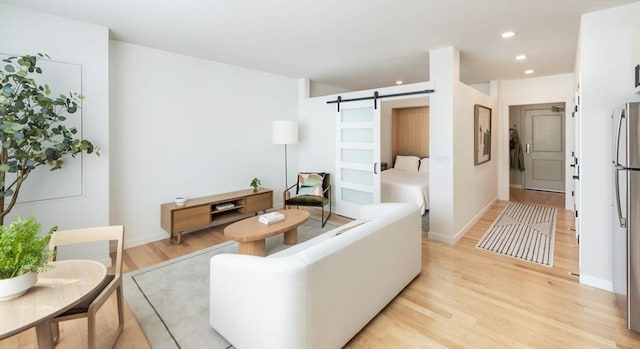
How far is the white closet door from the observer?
4.68 metres

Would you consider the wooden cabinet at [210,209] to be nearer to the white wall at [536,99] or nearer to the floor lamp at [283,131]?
the floor lamp at [283,131]

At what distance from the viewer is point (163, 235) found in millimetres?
4070

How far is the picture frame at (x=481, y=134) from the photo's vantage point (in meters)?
4.61

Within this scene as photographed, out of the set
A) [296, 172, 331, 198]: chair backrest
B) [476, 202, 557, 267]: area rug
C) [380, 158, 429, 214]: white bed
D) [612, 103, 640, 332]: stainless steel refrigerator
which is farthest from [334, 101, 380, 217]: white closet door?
[612, 103, 640, 332]: stainless steel refrigerator

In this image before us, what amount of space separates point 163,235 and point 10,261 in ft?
9.69

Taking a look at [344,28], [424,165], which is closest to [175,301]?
[344,28]

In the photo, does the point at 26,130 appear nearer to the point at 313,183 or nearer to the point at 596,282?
the point at 313,183

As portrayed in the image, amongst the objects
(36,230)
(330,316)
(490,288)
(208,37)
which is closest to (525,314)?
(490,288)

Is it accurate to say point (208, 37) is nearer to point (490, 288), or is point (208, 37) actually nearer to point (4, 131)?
point (4, 131)

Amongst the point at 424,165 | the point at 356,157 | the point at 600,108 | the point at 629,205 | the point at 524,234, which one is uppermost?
the point at 600,108

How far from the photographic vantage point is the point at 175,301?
250cm

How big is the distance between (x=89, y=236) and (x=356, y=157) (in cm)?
379

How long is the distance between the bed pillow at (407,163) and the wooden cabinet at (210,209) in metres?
3.43

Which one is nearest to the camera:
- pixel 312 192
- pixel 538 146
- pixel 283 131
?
pixel 312 192
